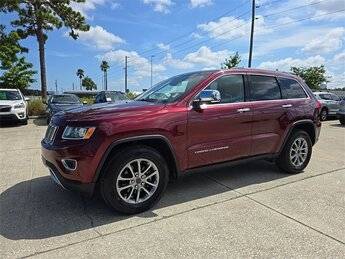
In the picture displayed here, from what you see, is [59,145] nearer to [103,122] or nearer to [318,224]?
[103,122]

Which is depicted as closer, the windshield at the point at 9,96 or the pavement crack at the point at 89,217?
the pavement crack at the point at 89,217

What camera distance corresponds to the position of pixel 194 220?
4.45 m

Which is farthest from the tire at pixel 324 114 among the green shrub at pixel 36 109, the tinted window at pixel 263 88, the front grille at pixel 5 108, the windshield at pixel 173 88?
the windshield at pixel 173 88

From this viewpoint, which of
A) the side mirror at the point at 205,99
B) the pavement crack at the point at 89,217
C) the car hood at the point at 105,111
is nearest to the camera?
the pavement crack at the point at 89,217

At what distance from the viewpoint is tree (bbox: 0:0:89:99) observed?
24.8m

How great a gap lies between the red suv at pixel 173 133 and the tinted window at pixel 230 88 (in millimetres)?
14

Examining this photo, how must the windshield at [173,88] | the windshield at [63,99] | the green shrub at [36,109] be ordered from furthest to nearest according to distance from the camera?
the green shrub at [36,109] → the windshield at [63,99] → the windshield at [173,88]

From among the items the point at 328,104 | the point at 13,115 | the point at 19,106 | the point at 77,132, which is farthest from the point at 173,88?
the point at 328,104

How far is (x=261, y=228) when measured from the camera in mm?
4254

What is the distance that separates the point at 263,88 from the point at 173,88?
1.51m

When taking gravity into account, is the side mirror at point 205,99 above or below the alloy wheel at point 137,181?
above

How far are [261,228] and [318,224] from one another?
2.25ft

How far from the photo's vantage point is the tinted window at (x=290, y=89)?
6408 millimetres

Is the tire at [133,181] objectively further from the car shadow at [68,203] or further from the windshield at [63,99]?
the windshield at [63,99]
